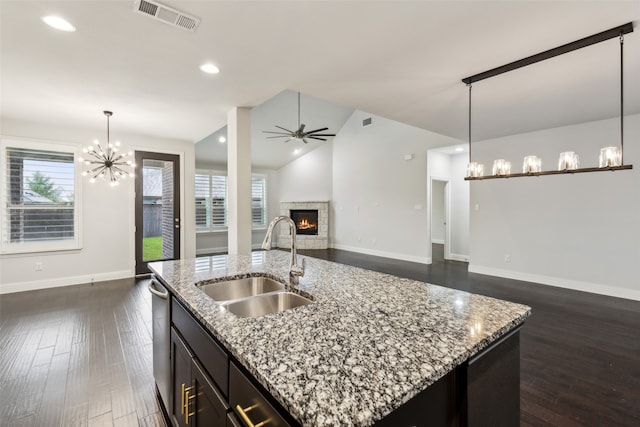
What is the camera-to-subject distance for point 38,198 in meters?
4.61

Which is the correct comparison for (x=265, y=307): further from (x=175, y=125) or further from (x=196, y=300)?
(x=175, y=125)

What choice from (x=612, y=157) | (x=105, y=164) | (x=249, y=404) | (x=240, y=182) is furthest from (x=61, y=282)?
(x=612, y=157)

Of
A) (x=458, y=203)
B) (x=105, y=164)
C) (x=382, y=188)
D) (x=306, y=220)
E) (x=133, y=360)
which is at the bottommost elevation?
(x=133, y=360)

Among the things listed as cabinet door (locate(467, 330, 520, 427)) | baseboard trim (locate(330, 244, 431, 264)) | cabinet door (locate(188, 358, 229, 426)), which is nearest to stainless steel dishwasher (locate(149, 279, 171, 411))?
cabinet door (locate(188, 358, 229, 426))

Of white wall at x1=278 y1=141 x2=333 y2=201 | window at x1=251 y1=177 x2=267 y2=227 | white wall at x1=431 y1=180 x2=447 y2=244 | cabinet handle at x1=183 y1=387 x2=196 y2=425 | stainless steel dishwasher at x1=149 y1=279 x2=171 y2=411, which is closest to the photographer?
cabinet handle at x1=183 y1=387 x2=196 y2=425

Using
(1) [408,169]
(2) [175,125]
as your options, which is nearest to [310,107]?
(1) [408,169]

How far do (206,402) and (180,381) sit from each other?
0.43 metres

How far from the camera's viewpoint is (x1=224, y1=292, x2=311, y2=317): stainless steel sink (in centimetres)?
148

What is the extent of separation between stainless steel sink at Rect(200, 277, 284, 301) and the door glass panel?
15.2ft

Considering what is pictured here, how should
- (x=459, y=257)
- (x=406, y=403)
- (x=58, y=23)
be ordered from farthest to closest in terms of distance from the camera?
1. (x=459, y=257)
2. (x=58, y=23)
3. (x=406, y=403)

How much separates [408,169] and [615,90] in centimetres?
392

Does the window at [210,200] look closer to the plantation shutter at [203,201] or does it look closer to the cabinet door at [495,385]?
the plantation shutter at [203,201]

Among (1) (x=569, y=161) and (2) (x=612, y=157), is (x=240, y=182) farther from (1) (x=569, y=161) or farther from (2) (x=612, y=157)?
(2) (x=612, y=157)

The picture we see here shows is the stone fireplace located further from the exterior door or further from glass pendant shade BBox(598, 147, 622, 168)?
glass pendant shade BBox(598, 147, 622, 168)
